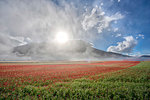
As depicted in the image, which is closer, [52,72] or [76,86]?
[76,86]

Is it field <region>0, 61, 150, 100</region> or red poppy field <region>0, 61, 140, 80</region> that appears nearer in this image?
field <region>0, 61, 150, 100</region>

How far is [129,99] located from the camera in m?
4.96

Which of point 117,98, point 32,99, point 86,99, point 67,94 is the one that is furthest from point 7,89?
point 117,98

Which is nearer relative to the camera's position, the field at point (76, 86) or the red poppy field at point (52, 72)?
the field at point (76, 86)

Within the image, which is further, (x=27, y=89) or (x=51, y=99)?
(x=27, y=89)

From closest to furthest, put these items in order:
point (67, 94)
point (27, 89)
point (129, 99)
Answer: point (129, 99)
point (67, 94)
point (27, 89)

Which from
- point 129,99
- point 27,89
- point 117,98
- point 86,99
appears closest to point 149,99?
point 129,99

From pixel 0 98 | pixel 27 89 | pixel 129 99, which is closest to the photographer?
pixel 129 99

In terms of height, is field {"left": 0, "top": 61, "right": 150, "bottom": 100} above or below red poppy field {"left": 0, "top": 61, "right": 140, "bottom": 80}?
above

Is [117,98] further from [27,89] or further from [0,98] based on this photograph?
[0,98]

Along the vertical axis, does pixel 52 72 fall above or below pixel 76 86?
below

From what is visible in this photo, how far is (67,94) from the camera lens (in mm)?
6090

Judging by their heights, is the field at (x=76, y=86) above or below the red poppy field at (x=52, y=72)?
above

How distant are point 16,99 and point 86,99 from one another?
211 inches
